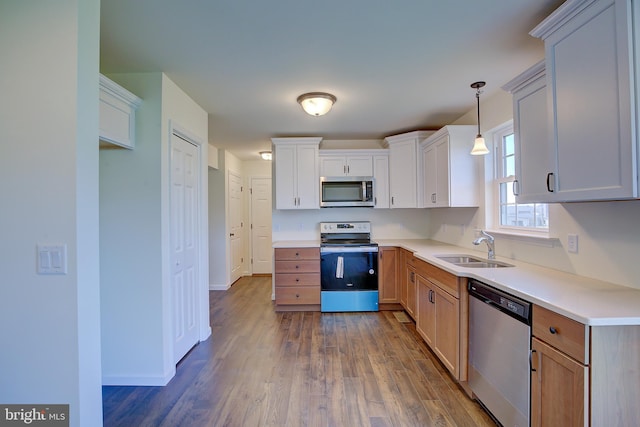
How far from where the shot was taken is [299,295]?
3742 mm

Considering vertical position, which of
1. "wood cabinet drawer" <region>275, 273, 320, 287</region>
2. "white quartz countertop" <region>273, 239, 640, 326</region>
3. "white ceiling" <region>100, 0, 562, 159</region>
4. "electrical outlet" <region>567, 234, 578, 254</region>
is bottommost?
"wood cabinet drawer" <region>275, 273, 320, 287</region>

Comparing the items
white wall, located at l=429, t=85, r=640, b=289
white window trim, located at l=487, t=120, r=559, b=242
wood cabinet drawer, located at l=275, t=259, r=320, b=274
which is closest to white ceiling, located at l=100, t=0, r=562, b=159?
white window trim, located at l=487, t=120, r=559, b=242

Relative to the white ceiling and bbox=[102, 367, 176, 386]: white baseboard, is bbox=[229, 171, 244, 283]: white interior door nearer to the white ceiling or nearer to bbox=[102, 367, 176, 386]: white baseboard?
the white ceiling

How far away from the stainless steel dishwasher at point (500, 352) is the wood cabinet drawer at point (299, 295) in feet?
6.85

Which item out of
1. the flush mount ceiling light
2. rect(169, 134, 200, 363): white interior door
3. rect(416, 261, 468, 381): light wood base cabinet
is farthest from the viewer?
the flush mount ceiling light

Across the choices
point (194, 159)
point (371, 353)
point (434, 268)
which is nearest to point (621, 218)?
point (434, 268)

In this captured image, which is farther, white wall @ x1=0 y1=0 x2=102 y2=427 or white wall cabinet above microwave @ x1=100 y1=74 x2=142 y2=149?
white wall cabinet above microwave @ x1=100 y1=74 x2=142 y2=149

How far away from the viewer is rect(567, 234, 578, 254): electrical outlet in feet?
5.99

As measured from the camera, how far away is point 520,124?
1861 millimetres

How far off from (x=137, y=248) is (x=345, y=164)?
274cm

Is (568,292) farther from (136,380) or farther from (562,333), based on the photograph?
(136,380)

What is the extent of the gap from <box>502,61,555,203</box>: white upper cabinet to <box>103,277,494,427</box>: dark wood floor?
1.46 metres

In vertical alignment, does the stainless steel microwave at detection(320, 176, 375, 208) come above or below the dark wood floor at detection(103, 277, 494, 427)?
above

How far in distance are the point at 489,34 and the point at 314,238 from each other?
3.21 metres
